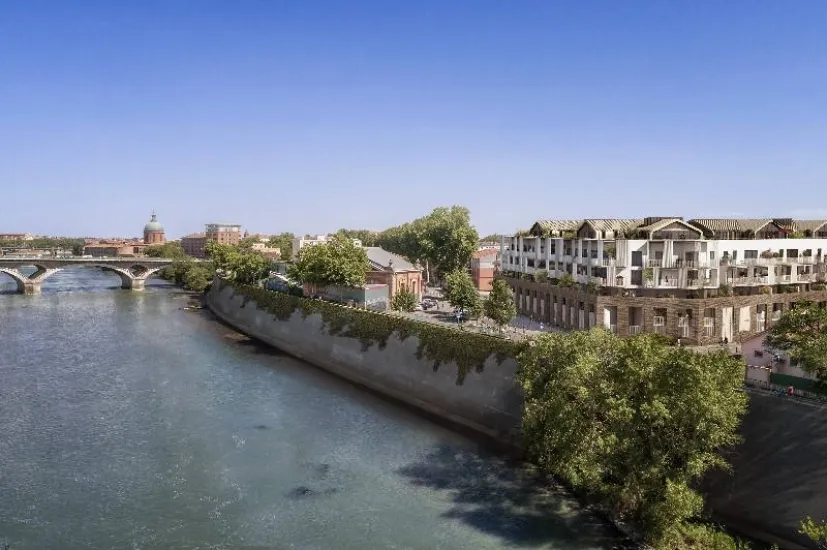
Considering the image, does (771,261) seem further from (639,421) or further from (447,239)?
(447,239)

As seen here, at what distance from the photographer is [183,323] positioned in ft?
291

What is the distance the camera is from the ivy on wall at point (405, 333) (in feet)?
149

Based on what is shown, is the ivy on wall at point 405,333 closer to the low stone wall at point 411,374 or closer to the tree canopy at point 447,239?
the low stone wall at point 411,374

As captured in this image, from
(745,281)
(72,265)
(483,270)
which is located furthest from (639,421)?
(72,265)

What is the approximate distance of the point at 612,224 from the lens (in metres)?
64.2

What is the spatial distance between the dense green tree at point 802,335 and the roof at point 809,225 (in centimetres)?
3203

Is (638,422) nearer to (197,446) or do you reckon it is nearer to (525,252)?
(197,446)

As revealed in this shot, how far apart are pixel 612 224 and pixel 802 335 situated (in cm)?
2976

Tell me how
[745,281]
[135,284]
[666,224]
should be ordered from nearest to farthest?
[745,281] < [666,224] < [135,284]

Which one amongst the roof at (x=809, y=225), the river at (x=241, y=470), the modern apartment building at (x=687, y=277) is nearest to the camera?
the river at (x=241, y=470)

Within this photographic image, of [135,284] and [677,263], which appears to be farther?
[135,284]

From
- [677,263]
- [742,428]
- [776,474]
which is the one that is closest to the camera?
[776,474]

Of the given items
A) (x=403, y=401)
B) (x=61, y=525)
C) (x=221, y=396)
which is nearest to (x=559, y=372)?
(x=403, y=401)

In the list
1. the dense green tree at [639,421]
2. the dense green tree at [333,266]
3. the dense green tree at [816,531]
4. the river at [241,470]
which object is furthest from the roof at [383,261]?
the dense green tree at [816,531]
